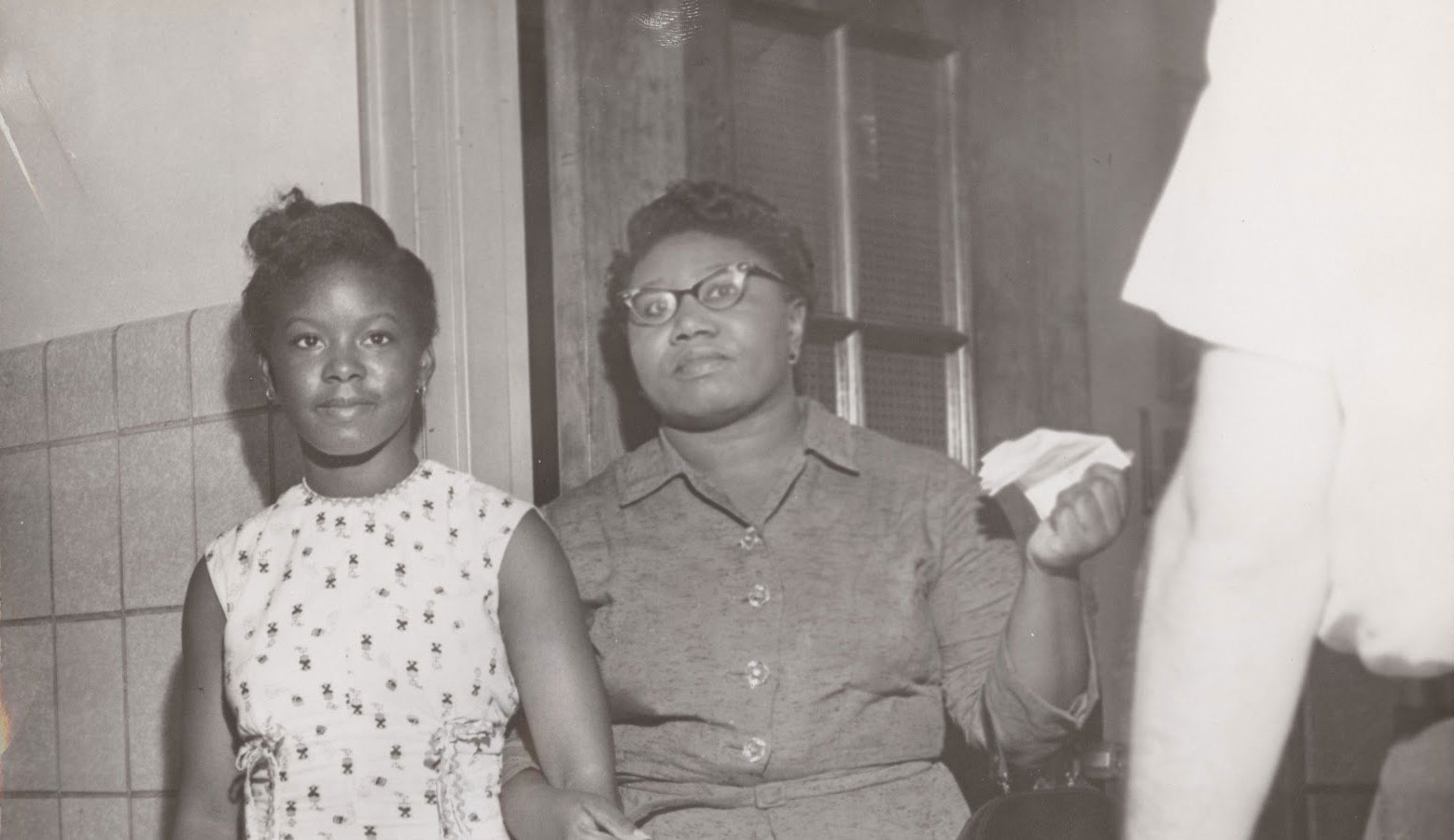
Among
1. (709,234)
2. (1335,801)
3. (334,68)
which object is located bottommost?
(1335,801)

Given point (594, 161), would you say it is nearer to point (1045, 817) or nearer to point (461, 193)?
point (461, 193)

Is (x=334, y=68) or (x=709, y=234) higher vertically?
→ (x=334, y=68)

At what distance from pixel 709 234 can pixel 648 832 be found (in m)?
0.60

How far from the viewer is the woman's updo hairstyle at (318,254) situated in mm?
1356

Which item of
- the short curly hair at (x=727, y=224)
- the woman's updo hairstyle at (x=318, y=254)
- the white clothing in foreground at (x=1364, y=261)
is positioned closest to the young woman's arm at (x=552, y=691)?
the woman's updo hairstyle at (x=318, y=254)

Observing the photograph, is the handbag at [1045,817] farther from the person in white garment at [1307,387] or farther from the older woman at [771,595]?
the person in white garment at [1307,387]

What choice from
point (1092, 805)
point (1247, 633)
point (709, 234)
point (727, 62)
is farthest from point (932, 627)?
point (727, 62)

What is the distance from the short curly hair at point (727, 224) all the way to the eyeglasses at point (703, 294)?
0.06m

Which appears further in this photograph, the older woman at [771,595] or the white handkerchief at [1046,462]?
the older woman at [771,595]

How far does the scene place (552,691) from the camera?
4.28 ft

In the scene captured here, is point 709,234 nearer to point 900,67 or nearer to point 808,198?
point 808,198

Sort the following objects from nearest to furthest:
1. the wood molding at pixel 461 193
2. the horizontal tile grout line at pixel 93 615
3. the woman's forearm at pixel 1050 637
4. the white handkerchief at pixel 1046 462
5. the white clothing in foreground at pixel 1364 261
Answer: the white clothing in foreground at pixel 1364 261 < the white handkerchief at pixel 1046 462 < the woman's forearm at pixel 1050 637 < the wood molding at pixel 461 193 < the horizontal tile grout line at pixel 93 615

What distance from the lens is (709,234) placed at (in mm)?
1517

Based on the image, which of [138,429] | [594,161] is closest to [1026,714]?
[594,161]
